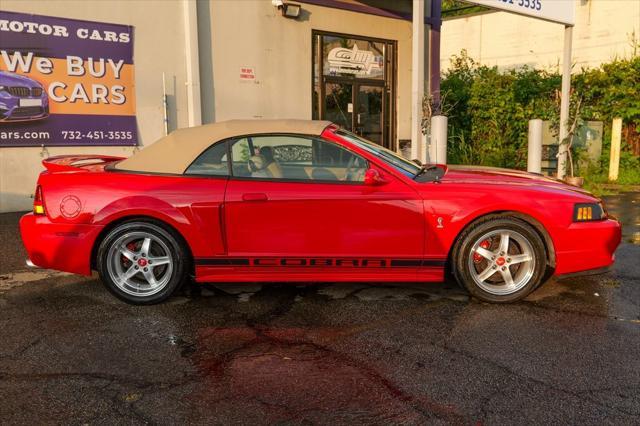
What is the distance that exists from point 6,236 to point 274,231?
4530 mm

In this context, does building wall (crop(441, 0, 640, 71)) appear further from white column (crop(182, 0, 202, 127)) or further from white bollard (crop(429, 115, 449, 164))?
white column (crop(182, 0, 202, 127))

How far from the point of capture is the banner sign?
8.24 m

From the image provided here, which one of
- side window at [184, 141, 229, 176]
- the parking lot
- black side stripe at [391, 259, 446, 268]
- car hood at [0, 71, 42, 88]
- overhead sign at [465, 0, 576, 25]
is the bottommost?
the parking lot

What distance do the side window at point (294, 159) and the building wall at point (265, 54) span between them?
5.89 metres

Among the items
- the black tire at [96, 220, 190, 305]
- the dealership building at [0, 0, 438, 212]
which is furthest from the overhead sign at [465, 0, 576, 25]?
the black tire at [96, 220, 190, 305]

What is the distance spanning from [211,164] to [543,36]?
85.4 ft

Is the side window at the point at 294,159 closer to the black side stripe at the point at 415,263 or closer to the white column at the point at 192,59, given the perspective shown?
the black side stripe at the point at 415,263

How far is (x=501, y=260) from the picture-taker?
13.9 feet

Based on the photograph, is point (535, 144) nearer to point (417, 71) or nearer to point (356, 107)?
point (417, 71)

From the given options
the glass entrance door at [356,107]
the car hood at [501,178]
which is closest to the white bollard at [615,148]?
the glass entrance door at [356,107]

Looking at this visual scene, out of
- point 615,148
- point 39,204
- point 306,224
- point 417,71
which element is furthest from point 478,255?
point 615,148

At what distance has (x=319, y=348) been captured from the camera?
3477 mm

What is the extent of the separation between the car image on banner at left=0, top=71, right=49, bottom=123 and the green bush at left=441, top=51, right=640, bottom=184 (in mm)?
8204

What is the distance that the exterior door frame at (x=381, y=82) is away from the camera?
11.3 m
